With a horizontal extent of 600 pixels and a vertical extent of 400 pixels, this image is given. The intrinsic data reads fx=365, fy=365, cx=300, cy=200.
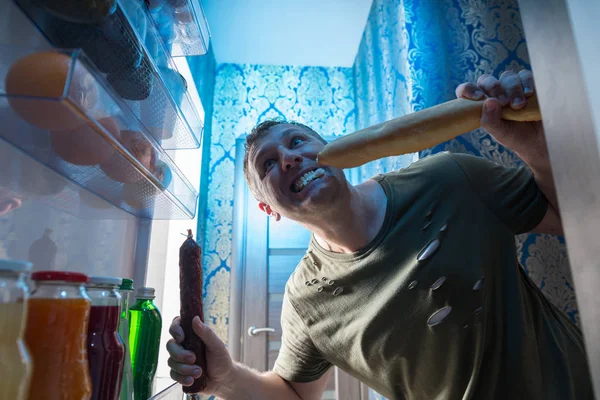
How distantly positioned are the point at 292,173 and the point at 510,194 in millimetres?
548

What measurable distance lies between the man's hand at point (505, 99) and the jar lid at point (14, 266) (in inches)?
23.3

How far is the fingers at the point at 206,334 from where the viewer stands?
2.52 ft

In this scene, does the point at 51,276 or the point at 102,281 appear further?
the point at 102,281

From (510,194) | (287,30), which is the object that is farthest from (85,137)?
(287,30)

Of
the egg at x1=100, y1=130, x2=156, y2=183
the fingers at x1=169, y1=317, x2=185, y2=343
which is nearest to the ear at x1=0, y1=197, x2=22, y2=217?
the egg at x1=100, y1=130, x2=156, y2=183

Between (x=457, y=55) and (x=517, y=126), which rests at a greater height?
(x=457, y=55)

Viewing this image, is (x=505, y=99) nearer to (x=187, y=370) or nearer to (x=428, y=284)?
(x=428, y=284)

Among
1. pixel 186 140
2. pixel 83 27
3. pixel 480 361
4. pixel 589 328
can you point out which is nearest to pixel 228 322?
pixel 186 140

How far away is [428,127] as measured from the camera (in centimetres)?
55

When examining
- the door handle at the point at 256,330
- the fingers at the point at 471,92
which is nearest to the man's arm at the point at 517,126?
the fingers at the point at 471,92

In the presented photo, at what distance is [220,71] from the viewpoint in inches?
117

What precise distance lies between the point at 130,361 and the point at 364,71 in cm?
244

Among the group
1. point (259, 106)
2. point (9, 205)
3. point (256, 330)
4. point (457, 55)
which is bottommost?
point (256, 330)

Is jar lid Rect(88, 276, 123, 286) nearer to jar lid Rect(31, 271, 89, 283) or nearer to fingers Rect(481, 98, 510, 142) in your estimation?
jar lid Rect(31, 271, 89, 283)
